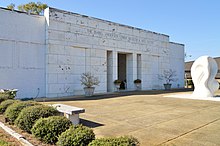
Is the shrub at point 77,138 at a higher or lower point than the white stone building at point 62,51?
lower

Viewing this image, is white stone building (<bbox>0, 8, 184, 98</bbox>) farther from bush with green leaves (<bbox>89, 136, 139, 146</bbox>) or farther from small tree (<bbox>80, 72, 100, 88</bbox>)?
bush with green leaves (<bbox>89, 136, 139, 146</bbox>)

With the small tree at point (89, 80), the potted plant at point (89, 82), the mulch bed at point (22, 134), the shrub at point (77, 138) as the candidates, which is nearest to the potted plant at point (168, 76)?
the small tree at point (89, 80)

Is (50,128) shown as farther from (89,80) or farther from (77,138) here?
(89,80)

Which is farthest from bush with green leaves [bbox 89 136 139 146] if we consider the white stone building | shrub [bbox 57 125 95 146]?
the white stone building

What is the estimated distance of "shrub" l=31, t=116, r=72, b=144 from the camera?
4.61 m

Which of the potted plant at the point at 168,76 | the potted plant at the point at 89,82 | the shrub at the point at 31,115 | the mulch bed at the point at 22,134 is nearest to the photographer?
A: the mulch bed at the point at 22,134

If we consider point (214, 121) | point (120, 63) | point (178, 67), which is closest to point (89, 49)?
point (120, 63)

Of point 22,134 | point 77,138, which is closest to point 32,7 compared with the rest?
point 22,134

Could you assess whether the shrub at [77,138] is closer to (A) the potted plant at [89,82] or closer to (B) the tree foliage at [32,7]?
(A) the potted plant at [89,82]

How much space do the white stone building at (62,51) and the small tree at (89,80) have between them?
0.37 m

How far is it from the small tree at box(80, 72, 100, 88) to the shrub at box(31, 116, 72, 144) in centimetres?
1079

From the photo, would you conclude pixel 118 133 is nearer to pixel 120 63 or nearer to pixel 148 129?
pixel 148 129

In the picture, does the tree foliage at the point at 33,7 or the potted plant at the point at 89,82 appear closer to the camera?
the potted plant at the point at 89,82

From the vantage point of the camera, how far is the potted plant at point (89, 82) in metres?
15.5
